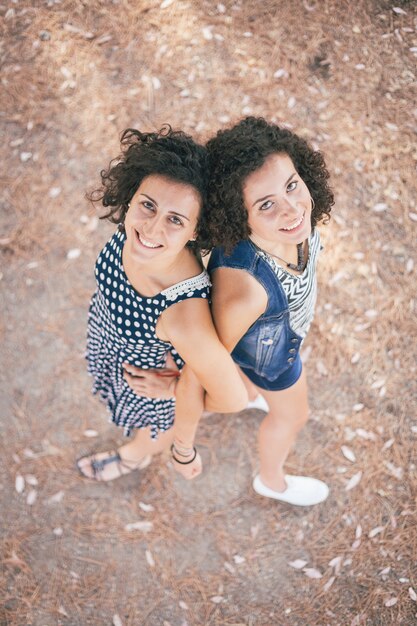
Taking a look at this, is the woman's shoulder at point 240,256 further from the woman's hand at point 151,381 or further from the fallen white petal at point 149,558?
the fallen white petal at point 149,558

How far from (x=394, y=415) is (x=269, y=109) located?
230 cm

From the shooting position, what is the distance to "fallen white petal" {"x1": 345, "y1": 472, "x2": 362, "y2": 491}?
11.7ft

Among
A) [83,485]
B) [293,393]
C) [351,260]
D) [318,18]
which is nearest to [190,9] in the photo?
[318,18]

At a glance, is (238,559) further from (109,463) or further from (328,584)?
(109,463)

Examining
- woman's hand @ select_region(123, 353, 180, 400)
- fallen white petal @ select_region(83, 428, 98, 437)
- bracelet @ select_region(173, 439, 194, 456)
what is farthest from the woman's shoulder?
fallen white petal @ select_region(83, 428, 98, 437)

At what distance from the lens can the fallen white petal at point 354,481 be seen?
3.55 m

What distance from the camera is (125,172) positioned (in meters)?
2.17

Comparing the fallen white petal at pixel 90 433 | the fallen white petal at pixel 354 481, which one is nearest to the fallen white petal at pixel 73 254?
the fallen white petal at pixel 90 433

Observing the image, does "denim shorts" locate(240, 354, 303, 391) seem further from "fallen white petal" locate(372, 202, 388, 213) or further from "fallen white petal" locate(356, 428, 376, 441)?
"fallen white petal" locate(372, 202, 388, 213)

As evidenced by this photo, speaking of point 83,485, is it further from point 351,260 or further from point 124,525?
point 351,260

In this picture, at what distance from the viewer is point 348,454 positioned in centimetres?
362

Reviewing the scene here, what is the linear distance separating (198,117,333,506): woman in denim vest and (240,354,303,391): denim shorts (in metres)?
0.12

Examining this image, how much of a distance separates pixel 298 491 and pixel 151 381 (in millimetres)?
1496

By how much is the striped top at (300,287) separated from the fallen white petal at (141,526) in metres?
1.77
